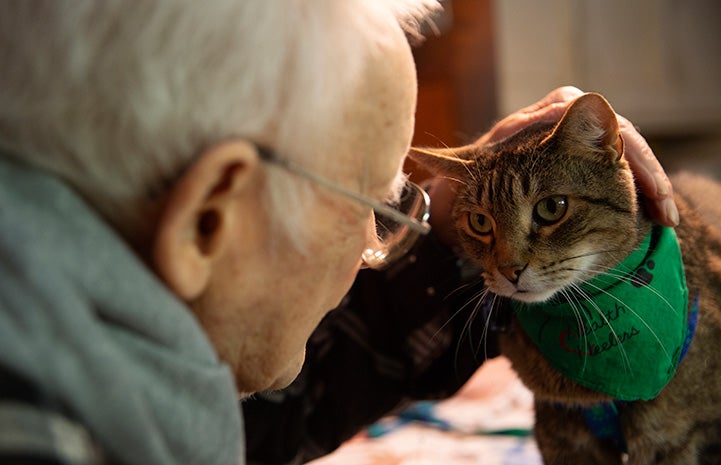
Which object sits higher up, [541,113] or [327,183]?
[327,183]

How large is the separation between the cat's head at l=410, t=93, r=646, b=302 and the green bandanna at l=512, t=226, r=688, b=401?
0.03 m

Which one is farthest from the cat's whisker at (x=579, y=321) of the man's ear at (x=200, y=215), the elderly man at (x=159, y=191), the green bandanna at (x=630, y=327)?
the man's ear at (x=200, y=215)

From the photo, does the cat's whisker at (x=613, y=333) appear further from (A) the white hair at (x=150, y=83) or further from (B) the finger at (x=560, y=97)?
(A) the white hair at (x=150, y=83)

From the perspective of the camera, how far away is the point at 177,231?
1.74 ft

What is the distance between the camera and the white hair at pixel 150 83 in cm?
49

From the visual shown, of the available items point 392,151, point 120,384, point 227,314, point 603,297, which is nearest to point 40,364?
point 120,384

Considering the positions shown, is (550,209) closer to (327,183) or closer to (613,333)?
(613,333)

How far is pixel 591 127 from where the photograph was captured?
828 mm

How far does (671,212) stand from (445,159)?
32 centimetres

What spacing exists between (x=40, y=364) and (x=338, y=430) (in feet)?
2.42

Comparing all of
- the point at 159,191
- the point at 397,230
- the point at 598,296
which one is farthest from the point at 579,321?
the point at 159,191

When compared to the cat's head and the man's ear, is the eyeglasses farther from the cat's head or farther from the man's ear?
the man's ear

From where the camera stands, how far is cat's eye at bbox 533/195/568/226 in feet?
2.94

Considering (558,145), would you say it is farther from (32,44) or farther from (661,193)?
(32,44)
